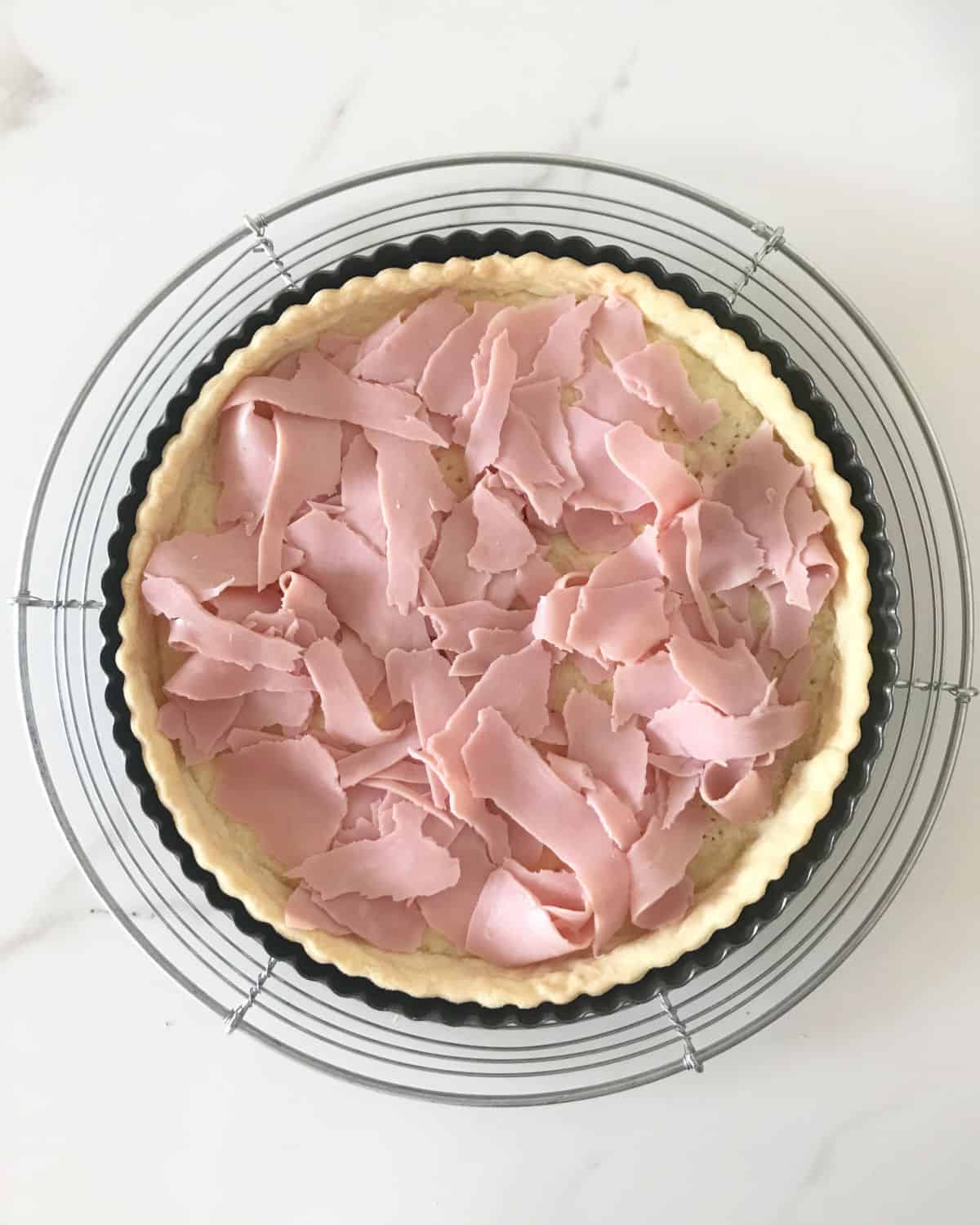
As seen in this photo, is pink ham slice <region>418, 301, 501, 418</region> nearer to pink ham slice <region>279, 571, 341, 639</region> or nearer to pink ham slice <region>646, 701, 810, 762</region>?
pink ham slice <region>279, 571, 341, 639</region>

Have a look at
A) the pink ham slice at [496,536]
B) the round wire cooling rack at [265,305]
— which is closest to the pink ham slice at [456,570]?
the pink ham slice at [496,536]

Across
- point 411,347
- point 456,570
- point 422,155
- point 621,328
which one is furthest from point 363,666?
point 422,155

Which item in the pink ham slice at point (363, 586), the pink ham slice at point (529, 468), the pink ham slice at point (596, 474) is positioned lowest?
the pink ham slice at point (363, 586)

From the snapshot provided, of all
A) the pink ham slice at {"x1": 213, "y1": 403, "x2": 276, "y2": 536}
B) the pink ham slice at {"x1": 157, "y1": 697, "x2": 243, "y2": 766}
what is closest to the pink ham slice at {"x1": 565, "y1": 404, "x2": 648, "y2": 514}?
the pink ham slice at {"x1": 213, "y1": 403, "x2": 276, "y2": 536}

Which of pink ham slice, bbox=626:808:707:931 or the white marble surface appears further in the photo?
the white marble surface

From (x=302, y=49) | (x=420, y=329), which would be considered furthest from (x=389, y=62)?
(x=420, y=329)

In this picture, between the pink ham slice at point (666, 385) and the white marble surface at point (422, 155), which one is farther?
the white marble surface at point (422, 155)

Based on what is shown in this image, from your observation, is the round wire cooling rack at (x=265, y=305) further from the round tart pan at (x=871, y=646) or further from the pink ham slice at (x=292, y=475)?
the pink ham slice at (x=292, y=475)

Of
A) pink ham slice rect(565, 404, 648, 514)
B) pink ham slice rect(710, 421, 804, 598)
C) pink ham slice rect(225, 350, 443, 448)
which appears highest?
pink ham slice rect(710, 421, 804, 598)
